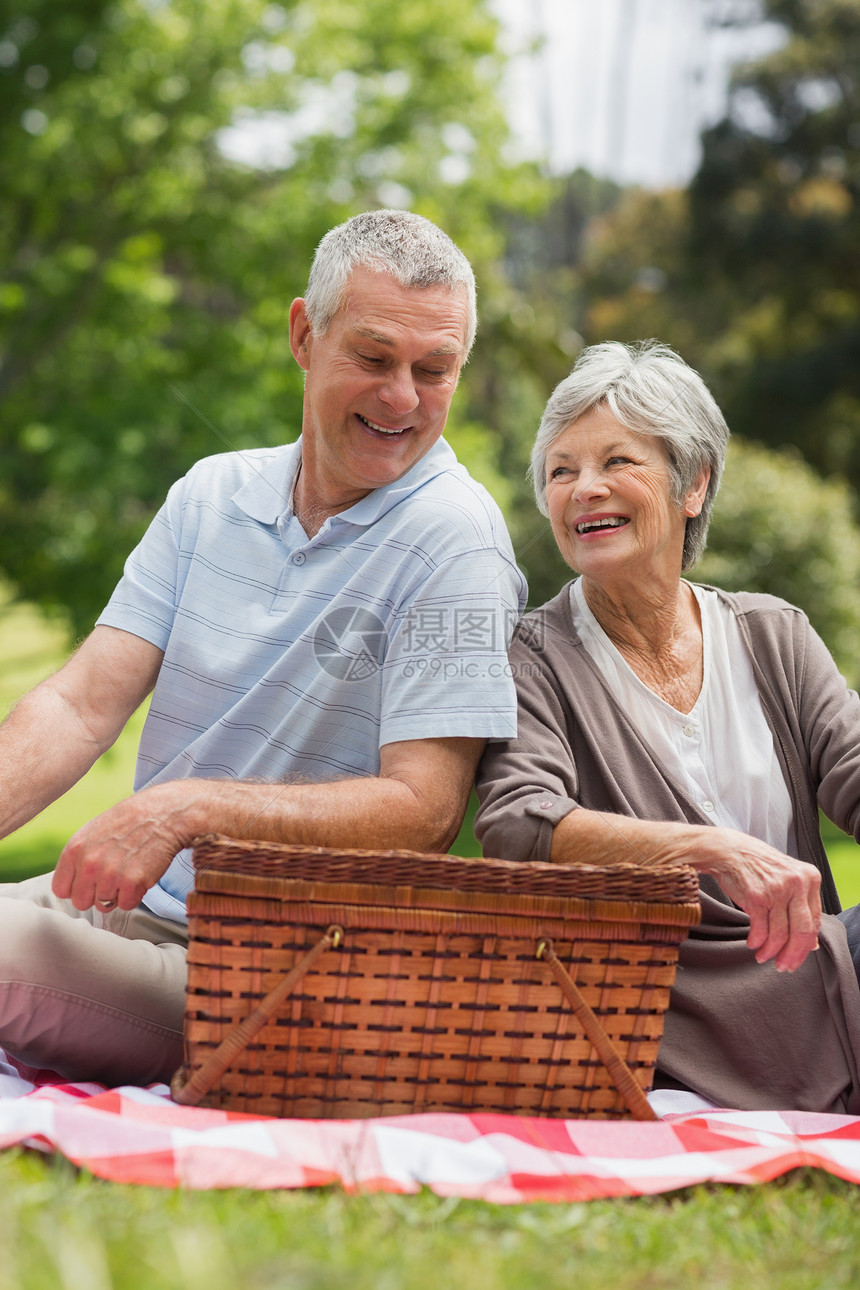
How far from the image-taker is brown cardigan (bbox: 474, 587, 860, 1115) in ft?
7.46

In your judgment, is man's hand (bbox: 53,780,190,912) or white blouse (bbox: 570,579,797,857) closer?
man's hand (bbox: 53,780,190,912)

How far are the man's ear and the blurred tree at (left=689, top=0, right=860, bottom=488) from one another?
19554 millimetres

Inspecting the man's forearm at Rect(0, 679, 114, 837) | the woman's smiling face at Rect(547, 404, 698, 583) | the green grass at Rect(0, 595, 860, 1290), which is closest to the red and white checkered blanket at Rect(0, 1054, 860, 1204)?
the green grass at Rect(0, 595, 860, 1290)

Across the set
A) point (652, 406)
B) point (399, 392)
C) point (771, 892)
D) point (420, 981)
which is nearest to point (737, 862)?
point (771, 892)

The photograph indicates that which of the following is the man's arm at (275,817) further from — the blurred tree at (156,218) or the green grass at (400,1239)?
the blurred tree at (156,218)

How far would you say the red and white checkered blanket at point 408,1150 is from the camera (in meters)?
1.74

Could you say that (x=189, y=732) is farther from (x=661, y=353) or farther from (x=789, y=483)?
(x=789, y=483)

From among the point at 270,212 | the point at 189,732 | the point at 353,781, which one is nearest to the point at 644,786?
the point at 353,781

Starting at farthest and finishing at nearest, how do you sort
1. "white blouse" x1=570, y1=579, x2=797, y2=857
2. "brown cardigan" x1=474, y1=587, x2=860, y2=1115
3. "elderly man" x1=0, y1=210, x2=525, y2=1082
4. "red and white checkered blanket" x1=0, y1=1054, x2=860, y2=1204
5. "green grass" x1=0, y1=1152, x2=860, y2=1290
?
"white blouse" x1=570, y1=579, x2=797, y2=857, "brown cardigan" x1=474, y1=587, x2=860, y2=1115, "elderly man" x1=0, y1=210, x2=525, y2=1082, "red and white checkered blanket" x1=0, y1=1054, x2=860, y2=1204, "green grass" x1=0, y1=1152, x2=860, y2=1290

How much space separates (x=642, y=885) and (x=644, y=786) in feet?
1.46

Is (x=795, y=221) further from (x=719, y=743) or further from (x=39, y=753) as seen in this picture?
A: (x=39, y=753)

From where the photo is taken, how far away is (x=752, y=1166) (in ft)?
6.27

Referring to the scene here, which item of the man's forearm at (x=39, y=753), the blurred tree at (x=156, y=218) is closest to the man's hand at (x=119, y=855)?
the man's forearm at (x=39, y=753)

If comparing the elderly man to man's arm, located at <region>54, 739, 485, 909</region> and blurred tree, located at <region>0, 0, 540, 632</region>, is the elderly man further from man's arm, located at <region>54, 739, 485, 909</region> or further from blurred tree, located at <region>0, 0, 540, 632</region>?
blurred tree, located at <region>0, 0, 540, 632</region>
